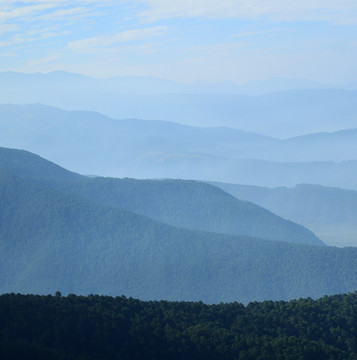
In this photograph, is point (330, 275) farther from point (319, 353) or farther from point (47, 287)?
point (319, 353)

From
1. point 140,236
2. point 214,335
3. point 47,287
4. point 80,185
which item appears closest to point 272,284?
point 140,236

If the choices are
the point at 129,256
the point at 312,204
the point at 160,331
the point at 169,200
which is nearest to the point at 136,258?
the point at 129,256

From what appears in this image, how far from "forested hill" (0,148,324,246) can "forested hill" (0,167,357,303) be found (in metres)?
5.36

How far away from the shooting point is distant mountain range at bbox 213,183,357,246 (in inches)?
5630

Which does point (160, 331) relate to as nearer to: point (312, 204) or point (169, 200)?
point (169, 200)

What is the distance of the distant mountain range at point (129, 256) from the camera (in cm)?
6594

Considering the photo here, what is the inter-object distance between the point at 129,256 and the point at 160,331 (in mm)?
37616

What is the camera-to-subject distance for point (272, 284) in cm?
6662

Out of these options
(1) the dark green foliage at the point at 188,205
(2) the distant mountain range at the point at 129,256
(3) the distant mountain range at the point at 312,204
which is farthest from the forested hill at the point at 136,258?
(3) the distant mountain range at the point at 312,204

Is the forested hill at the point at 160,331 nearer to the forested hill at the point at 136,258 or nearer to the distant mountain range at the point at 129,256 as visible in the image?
the forested hill at the point at 136,258

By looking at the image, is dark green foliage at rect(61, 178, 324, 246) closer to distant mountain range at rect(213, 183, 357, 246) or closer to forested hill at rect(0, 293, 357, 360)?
forested hill at rect(0, 293, 357, 360)

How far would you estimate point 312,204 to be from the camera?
152 metres

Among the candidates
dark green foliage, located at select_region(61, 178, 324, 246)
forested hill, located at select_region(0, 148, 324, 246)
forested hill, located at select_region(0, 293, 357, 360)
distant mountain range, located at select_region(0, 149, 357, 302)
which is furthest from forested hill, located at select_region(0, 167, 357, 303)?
forested hill, located at select_region(0, 293, 357, 360)

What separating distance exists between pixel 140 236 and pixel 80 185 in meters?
12.7
